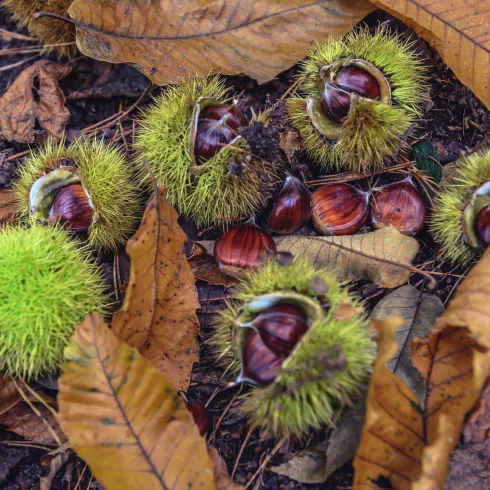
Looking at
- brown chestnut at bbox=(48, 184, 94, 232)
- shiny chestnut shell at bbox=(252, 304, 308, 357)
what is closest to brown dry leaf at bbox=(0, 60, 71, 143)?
brown chestnut at bbox=(48, 184, 94, 232)

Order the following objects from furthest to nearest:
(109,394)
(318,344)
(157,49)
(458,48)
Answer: (157,49) → (458,48) → (109,394) → (318,344)

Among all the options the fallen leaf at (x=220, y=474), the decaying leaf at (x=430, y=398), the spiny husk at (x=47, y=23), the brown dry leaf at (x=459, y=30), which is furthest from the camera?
the spiny husk at (x=47, y=23)

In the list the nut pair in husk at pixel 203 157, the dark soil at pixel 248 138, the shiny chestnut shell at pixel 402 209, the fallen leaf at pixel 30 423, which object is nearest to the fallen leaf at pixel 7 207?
the dark soil at pixel 248 138

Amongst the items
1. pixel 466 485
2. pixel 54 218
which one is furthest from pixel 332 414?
pixel 54 218

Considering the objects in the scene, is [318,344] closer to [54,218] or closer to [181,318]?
[181,318]

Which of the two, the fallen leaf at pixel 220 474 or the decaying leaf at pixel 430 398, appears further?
the fallen leaf at pixel 220 474

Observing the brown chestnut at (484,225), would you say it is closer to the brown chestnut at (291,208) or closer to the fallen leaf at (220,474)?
the brown chestnut at (291,208)

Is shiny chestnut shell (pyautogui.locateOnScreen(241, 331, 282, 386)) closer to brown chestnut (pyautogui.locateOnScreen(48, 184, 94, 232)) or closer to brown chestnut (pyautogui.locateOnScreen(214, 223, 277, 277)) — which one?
brown chestnut (pyautogui.locateOnScreen(214, 223, 277, 277))
